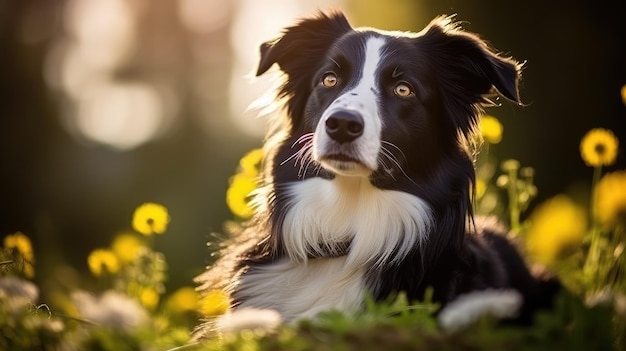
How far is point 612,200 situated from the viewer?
3773 mm

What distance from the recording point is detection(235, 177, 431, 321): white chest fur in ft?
12.5

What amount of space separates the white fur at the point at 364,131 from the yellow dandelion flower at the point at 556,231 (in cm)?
162

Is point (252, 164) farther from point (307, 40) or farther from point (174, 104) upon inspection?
point (174, 104)

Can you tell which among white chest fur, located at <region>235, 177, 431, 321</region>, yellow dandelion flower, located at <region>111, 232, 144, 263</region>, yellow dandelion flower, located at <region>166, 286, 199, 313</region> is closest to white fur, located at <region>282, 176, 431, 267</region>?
white chest fur, located at <region>235, 177, 431, 321</region>

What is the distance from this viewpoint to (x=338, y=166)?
370 cm

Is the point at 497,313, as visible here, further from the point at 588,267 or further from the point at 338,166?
the point at 588,267

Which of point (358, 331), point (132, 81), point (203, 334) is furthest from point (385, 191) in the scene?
point (132, 81)

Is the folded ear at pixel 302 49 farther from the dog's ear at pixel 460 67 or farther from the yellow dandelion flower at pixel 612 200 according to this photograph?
the yellow dandelion flower at pixel 612 200

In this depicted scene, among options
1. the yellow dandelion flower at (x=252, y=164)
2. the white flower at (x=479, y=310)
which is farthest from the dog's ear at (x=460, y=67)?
the white flower at (x=479, y=310)

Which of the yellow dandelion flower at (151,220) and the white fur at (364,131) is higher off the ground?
the white fur at (364,131)

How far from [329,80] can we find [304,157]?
0.39 meters

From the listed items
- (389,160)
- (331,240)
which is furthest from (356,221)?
(389,160)

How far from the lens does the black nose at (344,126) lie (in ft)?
11.7

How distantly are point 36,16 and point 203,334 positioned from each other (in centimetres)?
857
